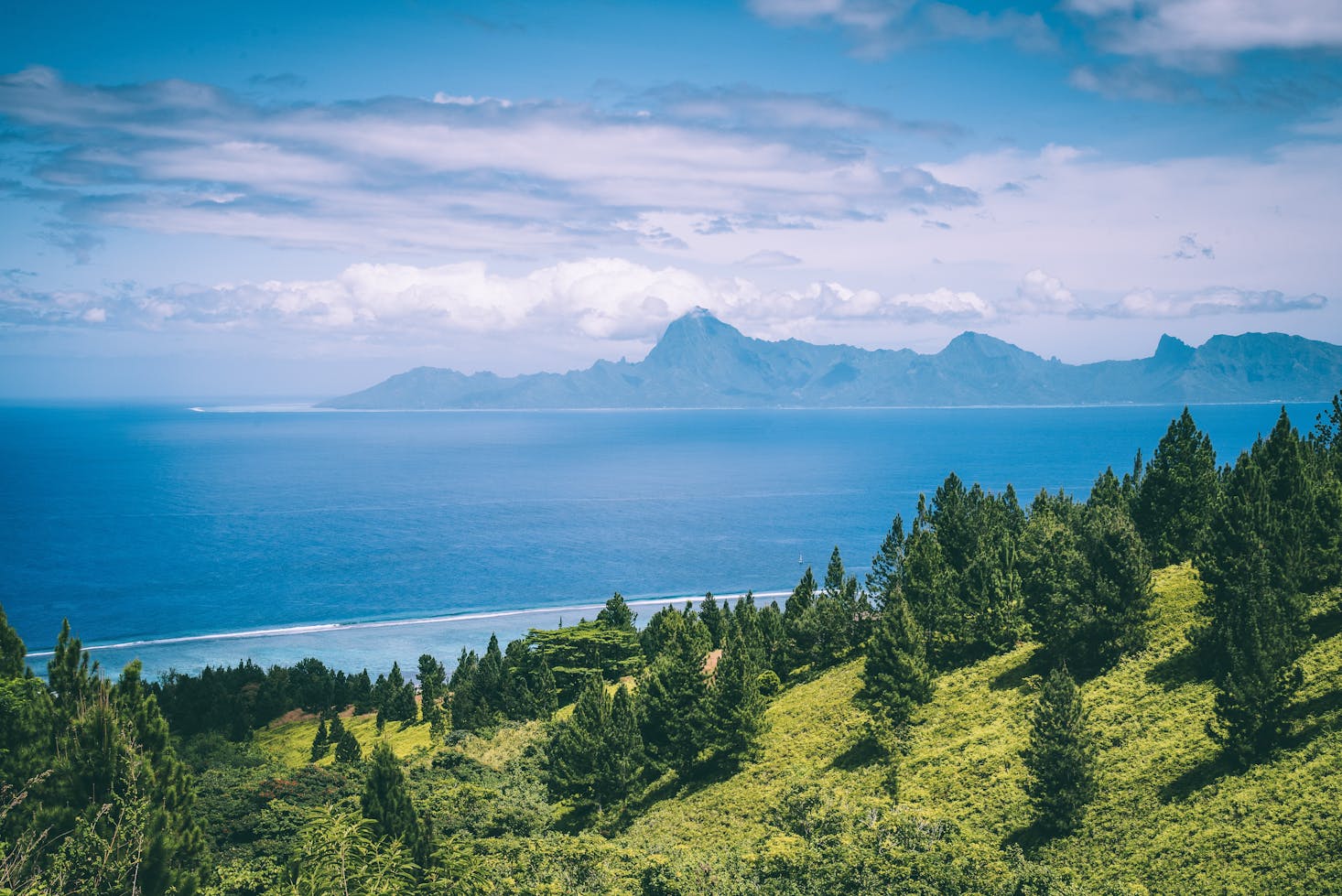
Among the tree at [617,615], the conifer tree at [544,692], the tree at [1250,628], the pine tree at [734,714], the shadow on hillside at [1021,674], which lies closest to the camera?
the tree at [1250,628]

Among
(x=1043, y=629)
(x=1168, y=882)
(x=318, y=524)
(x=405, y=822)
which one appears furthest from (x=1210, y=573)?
(x=318, y=524)

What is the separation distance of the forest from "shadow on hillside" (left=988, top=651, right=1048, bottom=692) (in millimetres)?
217

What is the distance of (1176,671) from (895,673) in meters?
13.9

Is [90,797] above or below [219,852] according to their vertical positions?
above

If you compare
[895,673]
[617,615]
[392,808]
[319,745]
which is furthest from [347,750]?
[895,673]

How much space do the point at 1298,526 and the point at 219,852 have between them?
54074 millimetres

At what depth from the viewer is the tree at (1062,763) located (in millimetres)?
34062

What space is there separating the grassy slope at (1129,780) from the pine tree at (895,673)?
178 centimetres

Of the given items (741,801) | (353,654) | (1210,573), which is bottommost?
(353,654)

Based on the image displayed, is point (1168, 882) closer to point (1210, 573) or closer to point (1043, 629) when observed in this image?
point (1210, 573)

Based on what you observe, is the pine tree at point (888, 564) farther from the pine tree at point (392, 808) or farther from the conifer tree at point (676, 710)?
the pine tree at point (392, 808)

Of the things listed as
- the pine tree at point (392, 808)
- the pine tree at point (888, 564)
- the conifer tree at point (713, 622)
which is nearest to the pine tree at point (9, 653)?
the pine tree at point (392, 808)

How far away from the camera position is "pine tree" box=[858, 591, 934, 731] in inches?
1837

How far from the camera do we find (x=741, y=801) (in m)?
45.2
